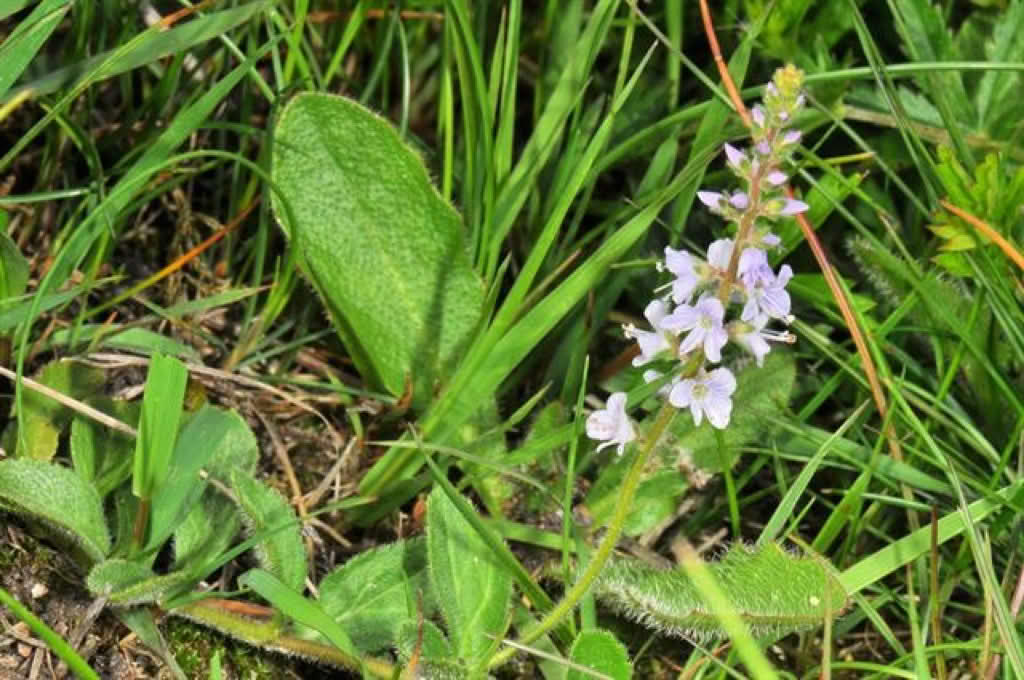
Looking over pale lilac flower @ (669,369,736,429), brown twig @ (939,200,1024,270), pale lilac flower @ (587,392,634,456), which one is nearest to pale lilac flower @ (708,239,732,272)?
pale lilac flower @ (669,369,736,429)

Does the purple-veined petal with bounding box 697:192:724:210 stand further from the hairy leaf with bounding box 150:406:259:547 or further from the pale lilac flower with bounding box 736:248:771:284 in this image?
the hairy leaf with bounding box 150:406:259:547

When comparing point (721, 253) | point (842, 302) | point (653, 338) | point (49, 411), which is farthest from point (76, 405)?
point (842, 302)

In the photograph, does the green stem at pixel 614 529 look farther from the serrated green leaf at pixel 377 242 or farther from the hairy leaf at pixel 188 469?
the serrated green leaf at pixel 377 242

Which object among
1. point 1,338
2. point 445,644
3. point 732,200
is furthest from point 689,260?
point 1,338

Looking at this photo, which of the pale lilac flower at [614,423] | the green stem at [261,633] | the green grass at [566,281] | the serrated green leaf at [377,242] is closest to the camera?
the pale lilac flower at [614,423]

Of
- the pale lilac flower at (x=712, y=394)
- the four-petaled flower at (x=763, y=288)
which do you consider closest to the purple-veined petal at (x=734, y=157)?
the four-petaled flower at (x=763, y=288)

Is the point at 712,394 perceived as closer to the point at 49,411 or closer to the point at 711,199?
the point at 711,199
